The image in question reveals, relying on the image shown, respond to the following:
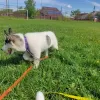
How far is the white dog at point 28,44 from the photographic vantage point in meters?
4.88

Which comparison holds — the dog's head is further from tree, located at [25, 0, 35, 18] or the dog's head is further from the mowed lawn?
tree, located at [25, 0, 35, 18]

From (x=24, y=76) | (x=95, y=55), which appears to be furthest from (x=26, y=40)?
(x=95, y=55)

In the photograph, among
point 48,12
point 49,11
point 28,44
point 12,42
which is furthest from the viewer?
point 49,11

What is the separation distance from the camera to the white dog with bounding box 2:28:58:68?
4883mm

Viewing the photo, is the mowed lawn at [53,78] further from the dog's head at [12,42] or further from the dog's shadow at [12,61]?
the dog's head at [12,42]

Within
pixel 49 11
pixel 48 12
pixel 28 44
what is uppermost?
pixel 28 44

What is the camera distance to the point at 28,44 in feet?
16.8

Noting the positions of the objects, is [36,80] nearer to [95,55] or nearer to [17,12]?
[95,55]

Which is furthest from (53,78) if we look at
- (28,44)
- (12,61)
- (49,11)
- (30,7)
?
(49,11)

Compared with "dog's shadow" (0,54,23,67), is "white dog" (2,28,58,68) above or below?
above

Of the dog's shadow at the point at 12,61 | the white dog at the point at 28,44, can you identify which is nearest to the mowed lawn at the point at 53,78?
the dog's shadow at the point at 12,61

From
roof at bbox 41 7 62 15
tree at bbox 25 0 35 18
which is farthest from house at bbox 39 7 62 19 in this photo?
tree at bbox 25 0 35 18

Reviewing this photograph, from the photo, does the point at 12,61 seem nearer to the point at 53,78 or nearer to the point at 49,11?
the point at 53,78

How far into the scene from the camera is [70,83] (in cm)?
416
